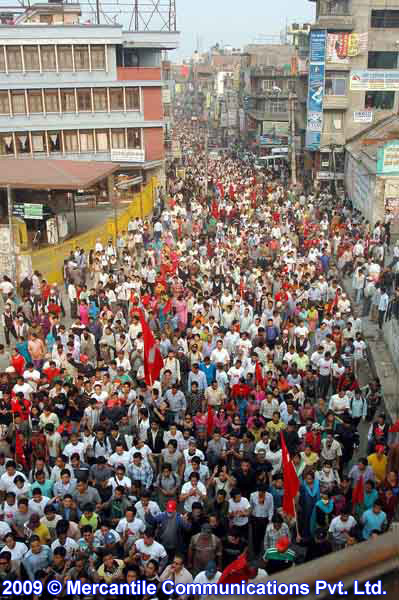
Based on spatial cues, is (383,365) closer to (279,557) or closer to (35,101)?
(279,557)

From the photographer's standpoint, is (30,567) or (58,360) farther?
(58,360)

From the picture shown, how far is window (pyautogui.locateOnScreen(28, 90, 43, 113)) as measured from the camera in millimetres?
34662

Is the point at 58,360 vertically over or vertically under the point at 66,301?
over

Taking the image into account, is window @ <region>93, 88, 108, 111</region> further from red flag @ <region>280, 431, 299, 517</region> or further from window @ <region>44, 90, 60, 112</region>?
red flag @ <region>280, 431, 299, 517</region>

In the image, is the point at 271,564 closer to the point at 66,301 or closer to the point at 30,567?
the point at 30,567

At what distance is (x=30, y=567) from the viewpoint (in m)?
6.64

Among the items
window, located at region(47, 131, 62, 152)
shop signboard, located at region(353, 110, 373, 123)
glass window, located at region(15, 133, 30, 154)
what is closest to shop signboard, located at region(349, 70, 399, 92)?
shop signboard, located at region(353, 110, 373, 123)

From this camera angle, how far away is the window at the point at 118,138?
3644 cm

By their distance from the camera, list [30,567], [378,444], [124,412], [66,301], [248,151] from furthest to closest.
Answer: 1. [248,151]
2. [66,301]
3. [124,412]
4. [378,444]
5. [30,567]

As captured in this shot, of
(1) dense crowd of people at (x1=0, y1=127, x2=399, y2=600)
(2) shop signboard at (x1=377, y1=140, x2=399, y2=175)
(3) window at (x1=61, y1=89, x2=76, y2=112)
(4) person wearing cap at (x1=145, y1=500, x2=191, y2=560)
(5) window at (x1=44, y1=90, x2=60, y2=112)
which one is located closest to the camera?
(1) dense crowd of people at (x1=0, y1=127, x2=399, y2=600)

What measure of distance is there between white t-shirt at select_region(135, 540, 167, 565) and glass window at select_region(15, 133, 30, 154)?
104 ft

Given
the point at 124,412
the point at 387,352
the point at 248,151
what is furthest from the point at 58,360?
the point at 248,151

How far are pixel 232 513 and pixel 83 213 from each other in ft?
93.0

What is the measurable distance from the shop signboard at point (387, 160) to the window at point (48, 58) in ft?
60.5
